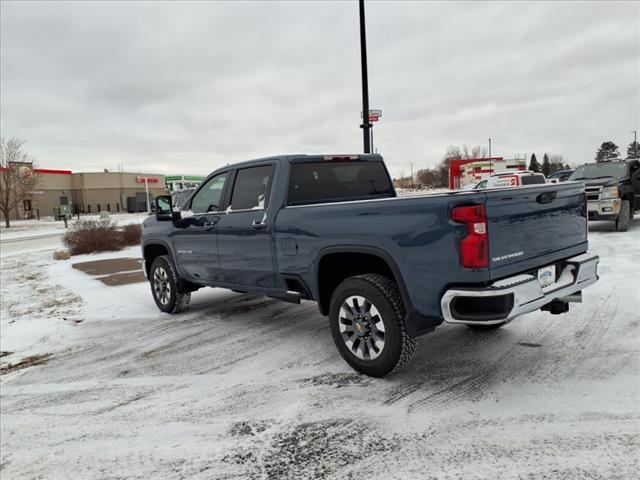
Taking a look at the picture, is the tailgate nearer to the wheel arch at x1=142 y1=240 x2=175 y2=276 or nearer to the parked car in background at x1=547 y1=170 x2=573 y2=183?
the wheel arch at x1=142 y1=240 x2=175 y2=276

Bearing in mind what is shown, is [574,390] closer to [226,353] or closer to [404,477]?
[404,477]

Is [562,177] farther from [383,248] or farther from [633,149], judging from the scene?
[633,149]

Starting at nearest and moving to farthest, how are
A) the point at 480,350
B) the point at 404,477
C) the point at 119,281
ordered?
1. the point at 404,477
2. the point at 480,350
3. the point at 119,281

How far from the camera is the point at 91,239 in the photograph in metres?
15.7

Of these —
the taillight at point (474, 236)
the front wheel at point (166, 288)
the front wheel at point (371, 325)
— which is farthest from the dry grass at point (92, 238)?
the taillight at point (474, 236)

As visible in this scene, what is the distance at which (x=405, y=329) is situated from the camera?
3859mm

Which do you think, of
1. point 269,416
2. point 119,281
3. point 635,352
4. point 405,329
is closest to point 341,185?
point 405,329

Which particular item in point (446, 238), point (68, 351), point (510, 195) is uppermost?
point (510, 195)

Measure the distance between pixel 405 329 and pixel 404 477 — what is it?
1.30m

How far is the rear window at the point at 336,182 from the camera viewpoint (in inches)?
201

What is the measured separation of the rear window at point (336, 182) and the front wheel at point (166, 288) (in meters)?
2.74

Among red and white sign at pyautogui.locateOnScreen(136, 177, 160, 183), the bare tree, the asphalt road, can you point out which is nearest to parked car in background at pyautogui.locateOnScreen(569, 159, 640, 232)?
the asphalt road

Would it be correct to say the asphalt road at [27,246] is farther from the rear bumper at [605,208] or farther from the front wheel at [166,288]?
the rear bumper at [605,208]

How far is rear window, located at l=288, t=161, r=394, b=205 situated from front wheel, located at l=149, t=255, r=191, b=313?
8.98 ft
